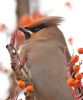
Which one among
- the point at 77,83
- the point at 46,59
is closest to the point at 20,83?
the point at 77,83

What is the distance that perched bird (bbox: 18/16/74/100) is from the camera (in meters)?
2.94

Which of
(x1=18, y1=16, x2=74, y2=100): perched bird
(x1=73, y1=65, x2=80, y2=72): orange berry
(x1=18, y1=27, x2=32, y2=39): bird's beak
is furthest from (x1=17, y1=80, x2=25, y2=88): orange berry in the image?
(x1=18, y1=27, x2=32, y2=39): bird's beak

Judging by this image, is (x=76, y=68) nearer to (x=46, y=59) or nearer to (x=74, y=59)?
(x=74, y=59)

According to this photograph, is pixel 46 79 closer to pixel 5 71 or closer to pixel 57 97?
pixel 57 97

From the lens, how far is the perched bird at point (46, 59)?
294cm

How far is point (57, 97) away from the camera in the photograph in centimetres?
293

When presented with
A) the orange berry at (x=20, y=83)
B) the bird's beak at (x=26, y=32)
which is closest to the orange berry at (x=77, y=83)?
the orange berry at (x=20, y=83)

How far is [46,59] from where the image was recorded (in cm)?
306

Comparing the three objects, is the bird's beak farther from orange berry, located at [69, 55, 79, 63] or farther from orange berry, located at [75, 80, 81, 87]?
orange berry, located at [75, 80, 81, 87]

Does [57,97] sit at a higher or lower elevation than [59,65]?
lower

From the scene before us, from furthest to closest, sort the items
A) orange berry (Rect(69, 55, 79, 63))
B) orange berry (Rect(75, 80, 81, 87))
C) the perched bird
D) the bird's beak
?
the bird's beak < the perched bird < orange berry (Rect(69, 55, 79, 63)) < orange berry (Rect(75, 80, 81, 87))

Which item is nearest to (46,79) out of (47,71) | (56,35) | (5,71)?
(47,71)

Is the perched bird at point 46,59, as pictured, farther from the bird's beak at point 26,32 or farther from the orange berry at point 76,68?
the orange berry at point 76,68

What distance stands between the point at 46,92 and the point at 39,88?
9 cm
